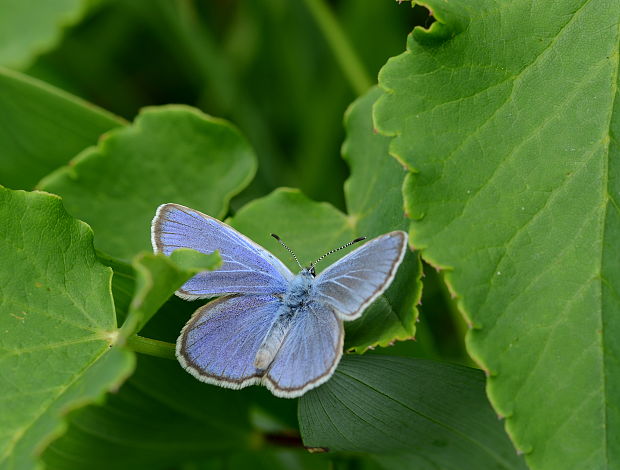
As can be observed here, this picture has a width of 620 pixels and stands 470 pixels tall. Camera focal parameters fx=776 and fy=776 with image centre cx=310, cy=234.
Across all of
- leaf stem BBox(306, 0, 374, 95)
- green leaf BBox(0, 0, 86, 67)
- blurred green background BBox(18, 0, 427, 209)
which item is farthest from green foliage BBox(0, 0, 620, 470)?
blurred green background BBox(18, 0, 427, 209)

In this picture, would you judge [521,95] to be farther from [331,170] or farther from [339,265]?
[331,170]

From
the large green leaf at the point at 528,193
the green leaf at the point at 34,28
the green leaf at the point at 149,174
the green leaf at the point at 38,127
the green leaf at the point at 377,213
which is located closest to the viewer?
the large green leaf at the point at 528,193

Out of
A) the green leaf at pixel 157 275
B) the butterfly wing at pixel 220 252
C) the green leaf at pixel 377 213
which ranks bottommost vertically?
the green leaf at pixel 377 213

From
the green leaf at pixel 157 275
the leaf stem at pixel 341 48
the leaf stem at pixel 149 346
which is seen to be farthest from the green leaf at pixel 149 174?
the leaf stem at pixel 341 48

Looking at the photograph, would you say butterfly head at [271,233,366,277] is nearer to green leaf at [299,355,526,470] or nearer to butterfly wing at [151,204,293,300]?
butterfly wing at [151,204,293,300]

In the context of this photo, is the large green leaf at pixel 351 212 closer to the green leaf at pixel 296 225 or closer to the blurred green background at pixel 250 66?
the green leaf at pixel 296 225

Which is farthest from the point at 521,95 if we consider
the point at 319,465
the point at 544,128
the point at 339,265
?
the point at 319,465

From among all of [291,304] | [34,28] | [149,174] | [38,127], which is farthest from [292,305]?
[34,28]
